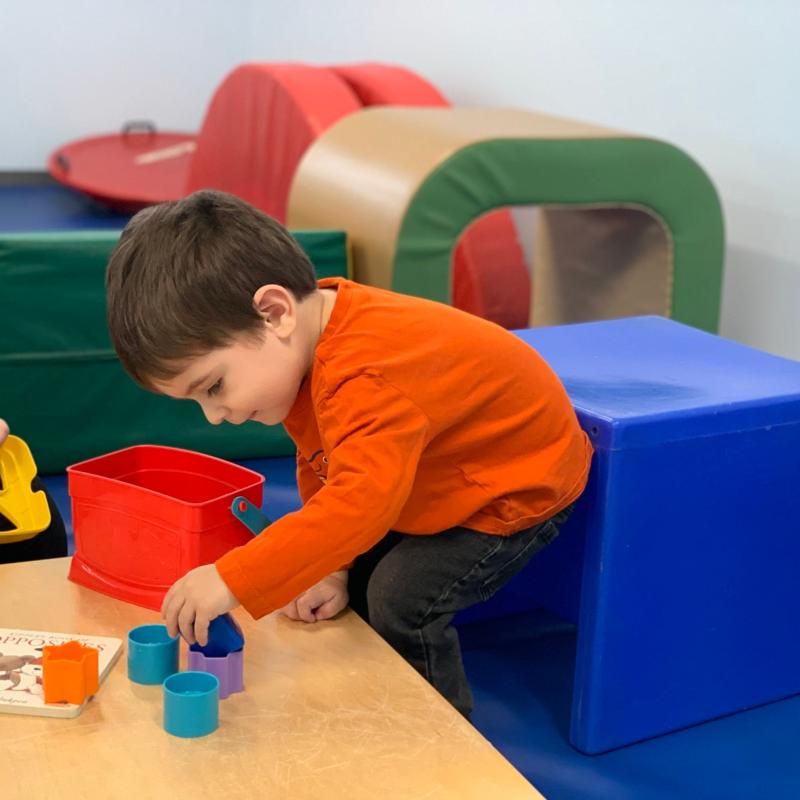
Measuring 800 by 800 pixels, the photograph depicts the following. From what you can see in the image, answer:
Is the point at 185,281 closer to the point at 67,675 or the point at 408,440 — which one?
the point at 408,440

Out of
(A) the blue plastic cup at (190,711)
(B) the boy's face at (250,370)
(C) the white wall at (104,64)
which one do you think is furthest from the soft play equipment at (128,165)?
(A) the blue plastic cup at (190,711)

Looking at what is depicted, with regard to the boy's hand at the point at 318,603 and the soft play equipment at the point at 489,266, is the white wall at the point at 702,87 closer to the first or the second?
the soft play equipment at the point at 489,266

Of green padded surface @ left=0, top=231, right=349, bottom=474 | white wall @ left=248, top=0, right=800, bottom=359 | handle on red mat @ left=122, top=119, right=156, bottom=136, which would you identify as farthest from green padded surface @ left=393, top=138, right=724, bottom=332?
handle on red mat @ left=122, top=119, right=156, bottom=136

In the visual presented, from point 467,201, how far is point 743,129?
2.23 feet

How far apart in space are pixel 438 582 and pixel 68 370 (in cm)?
109

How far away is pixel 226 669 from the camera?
1.03 m

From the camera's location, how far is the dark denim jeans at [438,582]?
1.29m

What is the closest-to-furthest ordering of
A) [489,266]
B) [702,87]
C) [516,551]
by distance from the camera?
[516,551]
[702,87]
[489,266]

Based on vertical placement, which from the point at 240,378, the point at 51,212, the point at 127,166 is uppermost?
the point at 240,378

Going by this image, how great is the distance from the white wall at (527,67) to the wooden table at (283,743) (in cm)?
160

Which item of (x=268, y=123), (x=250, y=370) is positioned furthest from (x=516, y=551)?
(x=268, y=123)

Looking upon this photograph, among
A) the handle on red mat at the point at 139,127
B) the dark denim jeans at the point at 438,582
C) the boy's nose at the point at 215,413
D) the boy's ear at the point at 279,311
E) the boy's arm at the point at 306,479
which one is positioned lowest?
the handle on red mat at the point at 139,127

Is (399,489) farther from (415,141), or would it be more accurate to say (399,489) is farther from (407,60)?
(407,60)

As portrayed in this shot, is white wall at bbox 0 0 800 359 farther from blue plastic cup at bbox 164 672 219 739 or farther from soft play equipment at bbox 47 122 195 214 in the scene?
blue plastic cup at bbox 164 672 219 739
